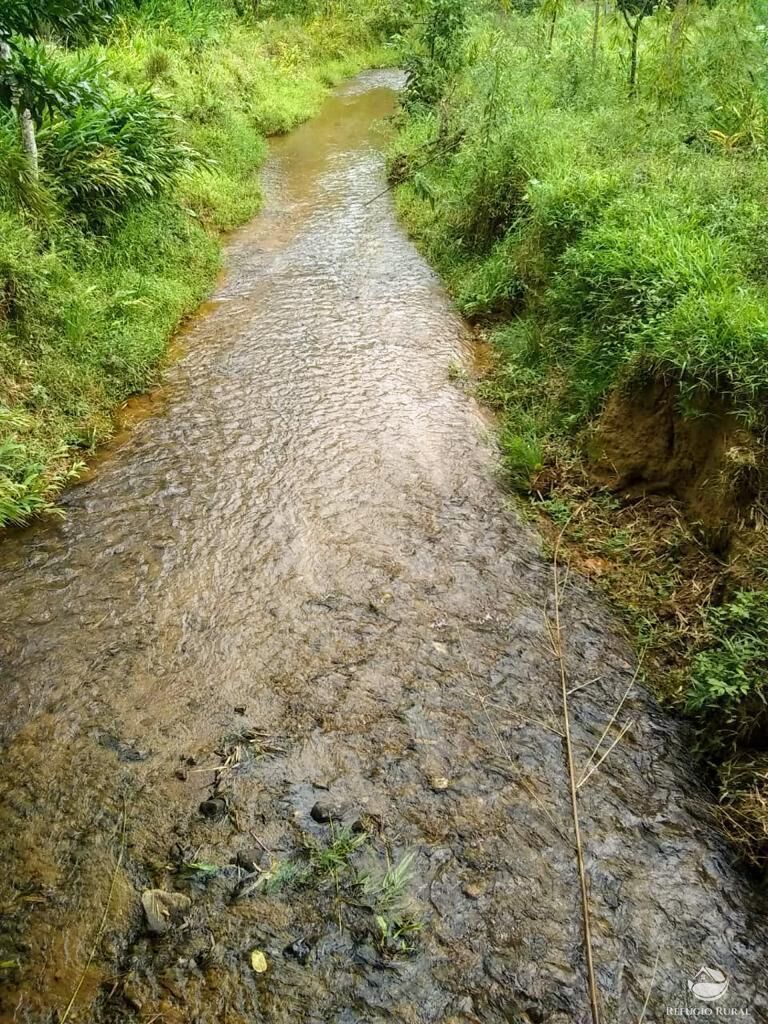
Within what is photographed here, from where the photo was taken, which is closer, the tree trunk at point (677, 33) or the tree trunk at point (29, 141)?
the tree trunk at point (29, 141)

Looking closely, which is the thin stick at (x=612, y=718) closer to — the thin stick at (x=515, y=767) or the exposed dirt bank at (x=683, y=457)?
the thin stick at (x=515, y=767)

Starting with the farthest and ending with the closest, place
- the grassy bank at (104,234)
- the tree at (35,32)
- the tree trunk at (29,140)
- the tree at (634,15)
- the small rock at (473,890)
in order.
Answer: the tree at (634,15), the tree trunk at (29,140), the grassy bank at (104,234), the tree at (35,32), the small rock at (473,890)

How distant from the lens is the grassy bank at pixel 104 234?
17.8ft

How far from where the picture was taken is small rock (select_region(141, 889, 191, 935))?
→ 2633mm

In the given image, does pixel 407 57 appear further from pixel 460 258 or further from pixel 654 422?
pixel 654 422

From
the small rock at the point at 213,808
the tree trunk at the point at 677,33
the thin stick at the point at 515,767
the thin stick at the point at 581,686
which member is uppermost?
the tree trunk at the point at 677,33

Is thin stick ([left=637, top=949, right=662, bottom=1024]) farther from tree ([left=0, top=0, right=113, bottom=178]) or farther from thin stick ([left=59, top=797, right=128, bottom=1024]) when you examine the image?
tree ([left=0, top=0, right=113, bottom=178])

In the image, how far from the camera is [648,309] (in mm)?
4891

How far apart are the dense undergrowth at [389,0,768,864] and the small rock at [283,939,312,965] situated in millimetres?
1905

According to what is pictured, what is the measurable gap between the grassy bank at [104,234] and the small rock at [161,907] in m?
2.87

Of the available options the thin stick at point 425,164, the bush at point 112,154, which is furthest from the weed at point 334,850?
the thin stick at point 425,164

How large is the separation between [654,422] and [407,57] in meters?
11.9

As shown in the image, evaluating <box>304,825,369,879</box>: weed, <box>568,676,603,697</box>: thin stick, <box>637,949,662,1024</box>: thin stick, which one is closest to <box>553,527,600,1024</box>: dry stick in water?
<box>568,676,603,697</box>: thin stick

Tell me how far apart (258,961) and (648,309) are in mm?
4620
